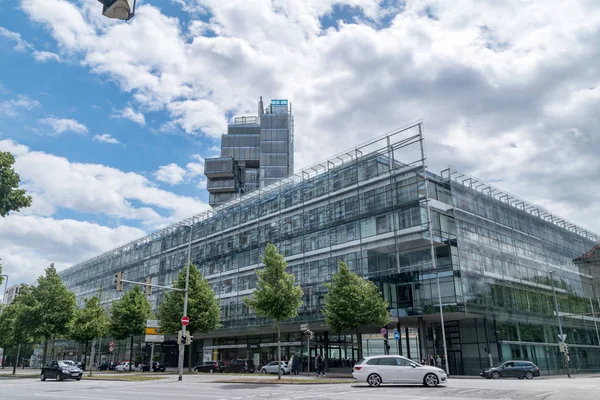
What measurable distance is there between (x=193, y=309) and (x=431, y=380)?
2642cm

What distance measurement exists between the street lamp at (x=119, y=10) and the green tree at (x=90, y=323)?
48.4 m

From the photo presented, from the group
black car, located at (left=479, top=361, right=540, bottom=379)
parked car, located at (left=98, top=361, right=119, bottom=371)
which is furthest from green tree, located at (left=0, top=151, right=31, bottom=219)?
parked car, located at (left=98, top=361, right=119, bottom=371)

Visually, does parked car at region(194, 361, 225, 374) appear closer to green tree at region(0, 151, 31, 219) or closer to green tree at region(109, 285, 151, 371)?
green tree at region(109, 285, 151, 371)

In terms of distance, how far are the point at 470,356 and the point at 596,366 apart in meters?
24.1

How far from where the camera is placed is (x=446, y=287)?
39.6 metres

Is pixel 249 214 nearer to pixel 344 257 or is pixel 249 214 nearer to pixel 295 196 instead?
pixel 295 196

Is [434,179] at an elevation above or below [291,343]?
above

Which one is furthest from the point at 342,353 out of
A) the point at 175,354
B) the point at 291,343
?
the point at 175,354

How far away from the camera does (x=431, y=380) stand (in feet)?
72.6

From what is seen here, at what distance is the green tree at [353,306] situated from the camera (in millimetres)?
35531

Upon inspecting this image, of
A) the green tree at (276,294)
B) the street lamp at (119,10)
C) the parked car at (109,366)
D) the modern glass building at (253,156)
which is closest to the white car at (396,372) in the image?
the green tree at (276,294)

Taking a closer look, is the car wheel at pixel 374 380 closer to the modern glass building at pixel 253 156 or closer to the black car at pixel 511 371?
the black car at pixel 511 371

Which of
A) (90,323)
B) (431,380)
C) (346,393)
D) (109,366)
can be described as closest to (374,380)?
(431,380)

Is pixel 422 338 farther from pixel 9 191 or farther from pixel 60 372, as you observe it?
pixel 9 191
